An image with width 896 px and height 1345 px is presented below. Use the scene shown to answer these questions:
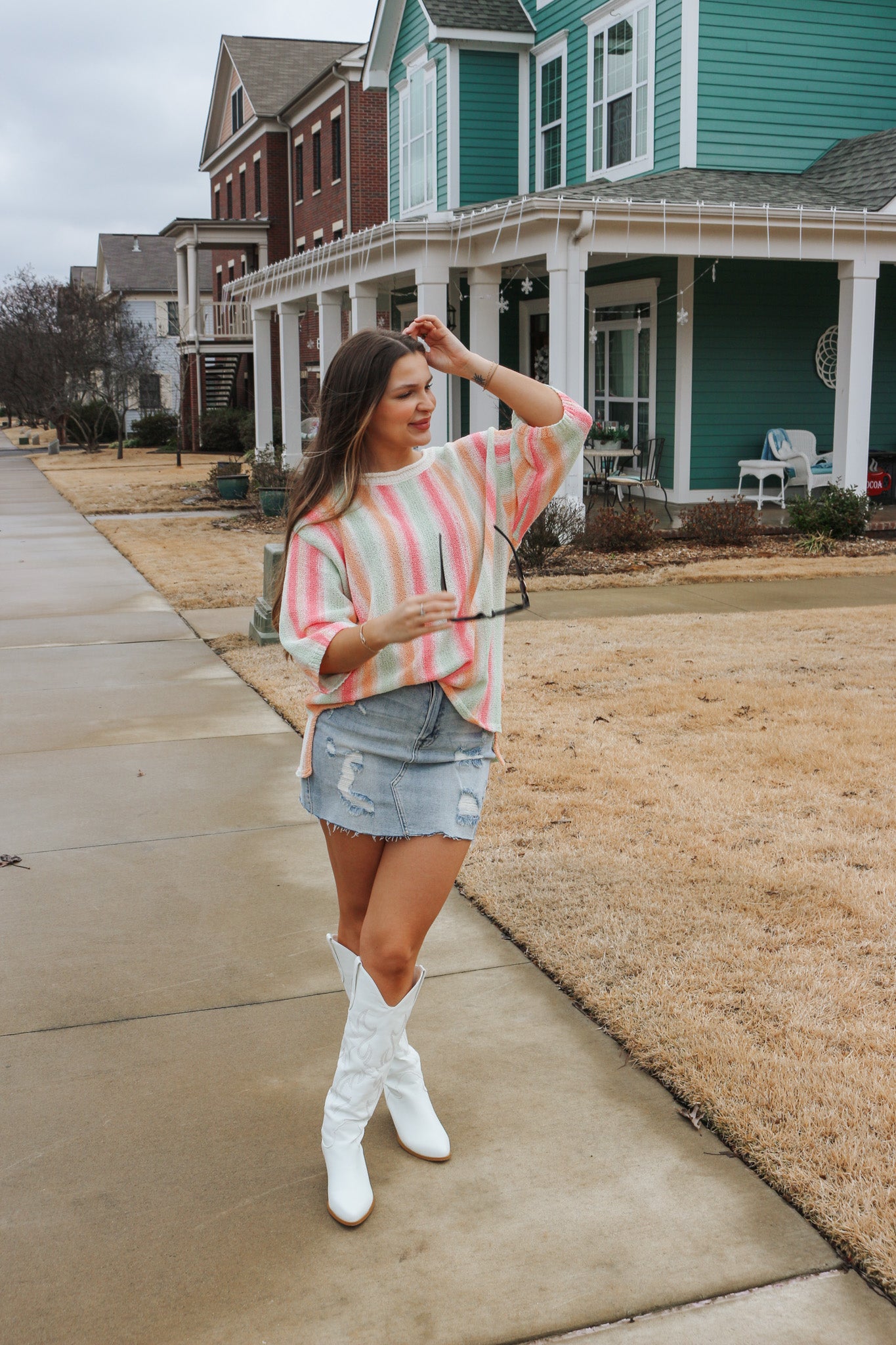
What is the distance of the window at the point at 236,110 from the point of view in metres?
35.1

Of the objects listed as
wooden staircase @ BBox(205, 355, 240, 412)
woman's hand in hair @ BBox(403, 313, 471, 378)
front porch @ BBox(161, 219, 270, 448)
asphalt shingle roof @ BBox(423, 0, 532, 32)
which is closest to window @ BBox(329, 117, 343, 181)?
front porch @ BBox(161, 219, 270, 448)

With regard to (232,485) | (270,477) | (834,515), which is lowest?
(834,515)

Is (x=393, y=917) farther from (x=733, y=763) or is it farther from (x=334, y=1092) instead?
(x=733, y=763)

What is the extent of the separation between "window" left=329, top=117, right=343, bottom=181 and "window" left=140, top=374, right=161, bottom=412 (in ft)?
53.3

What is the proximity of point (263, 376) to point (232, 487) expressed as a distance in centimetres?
269

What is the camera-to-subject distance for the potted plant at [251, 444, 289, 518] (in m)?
18.0

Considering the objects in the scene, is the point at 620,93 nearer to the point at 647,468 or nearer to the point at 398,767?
the point at 647,468

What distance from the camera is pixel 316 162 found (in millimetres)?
30484

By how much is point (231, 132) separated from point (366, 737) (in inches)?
1496

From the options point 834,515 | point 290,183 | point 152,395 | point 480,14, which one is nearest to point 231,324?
point 290,183

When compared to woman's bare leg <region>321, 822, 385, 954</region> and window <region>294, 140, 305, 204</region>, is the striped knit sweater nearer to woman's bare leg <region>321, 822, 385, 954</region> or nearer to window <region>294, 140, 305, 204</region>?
woman's bare leg <region>321, 822, 385, 954</region>

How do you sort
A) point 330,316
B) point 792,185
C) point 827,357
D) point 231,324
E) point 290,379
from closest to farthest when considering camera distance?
point 792,185, point 827,357, point 330,316, point 290,379, point 231,324

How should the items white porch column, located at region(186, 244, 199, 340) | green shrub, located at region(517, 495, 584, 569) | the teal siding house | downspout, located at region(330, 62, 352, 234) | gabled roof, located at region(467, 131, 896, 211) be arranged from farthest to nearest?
white porch column, located at region(186, 244, 199, 340)
downspout, located at region(330, 62, 352, 234)
gabled roof, located at region(467, 131, 896, 211)
the teal siding house
green shrub, located at region(517, 495, 584, 569)

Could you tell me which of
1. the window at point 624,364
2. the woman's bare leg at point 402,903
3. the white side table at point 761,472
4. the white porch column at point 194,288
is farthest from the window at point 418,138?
the woman's bare leg at point 402,903
